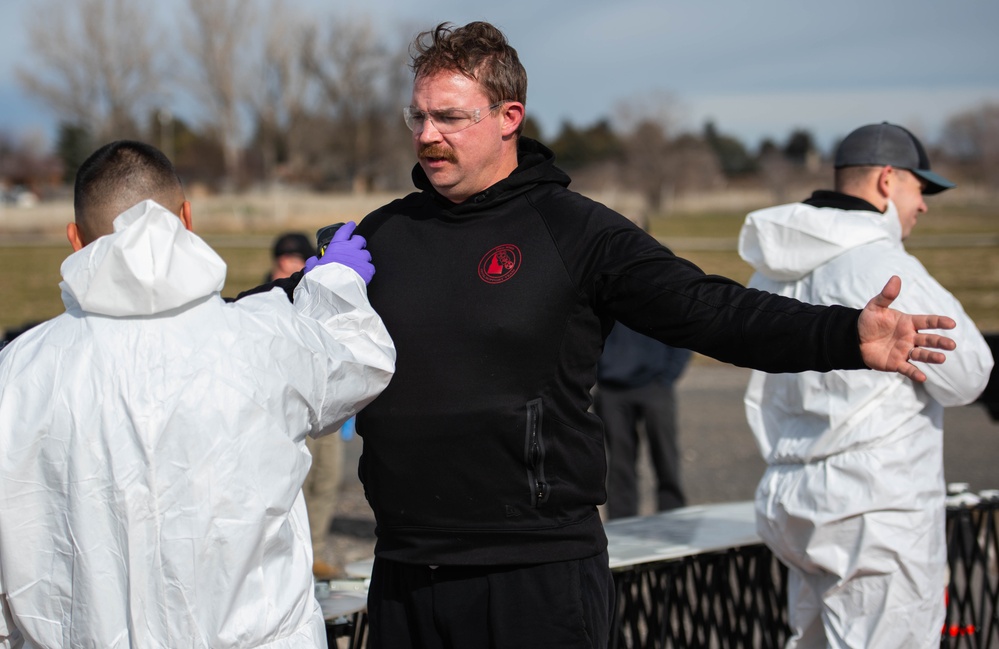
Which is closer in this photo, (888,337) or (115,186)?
(888,337)

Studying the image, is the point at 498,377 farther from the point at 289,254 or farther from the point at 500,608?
the point at 289,254

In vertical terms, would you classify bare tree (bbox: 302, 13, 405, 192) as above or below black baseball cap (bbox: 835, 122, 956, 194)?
above

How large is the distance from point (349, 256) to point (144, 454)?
29.4 inches

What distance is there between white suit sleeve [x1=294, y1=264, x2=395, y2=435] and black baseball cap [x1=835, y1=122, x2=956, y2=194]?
2.06m

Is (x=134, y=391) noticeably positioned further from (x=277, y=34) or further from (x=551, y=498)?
(x=277, y=34)

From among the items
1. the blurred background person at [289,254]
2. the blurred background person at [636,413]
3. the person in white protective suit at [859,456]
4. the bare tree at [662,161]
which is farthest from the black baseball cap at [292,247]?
the bare tree at [662,161]

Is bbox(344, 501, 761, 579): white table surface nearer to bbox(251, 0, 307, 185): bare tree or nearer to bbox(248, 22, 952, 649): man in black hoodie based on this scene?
bbox(248, 22, 952, 649): man in black hoodie

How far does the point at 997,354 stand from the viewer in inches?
162

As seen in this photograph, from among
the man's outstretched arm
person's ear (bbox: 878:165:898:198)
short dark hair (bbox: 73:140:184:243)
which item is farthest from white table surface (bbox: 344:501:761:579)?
short dark hair (bbox: 73:140:184:243)

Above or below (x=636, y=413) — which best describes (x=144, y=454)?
above

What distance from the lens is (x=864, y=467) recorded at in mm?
3189

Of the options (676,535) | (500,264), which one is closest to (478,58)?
(500,264)

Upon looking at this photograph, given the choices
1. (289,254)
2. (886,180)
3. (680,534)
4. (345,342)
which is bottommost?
(680,534)

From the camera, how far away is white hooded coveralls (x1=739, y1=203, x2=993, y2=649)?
3.17 metres
